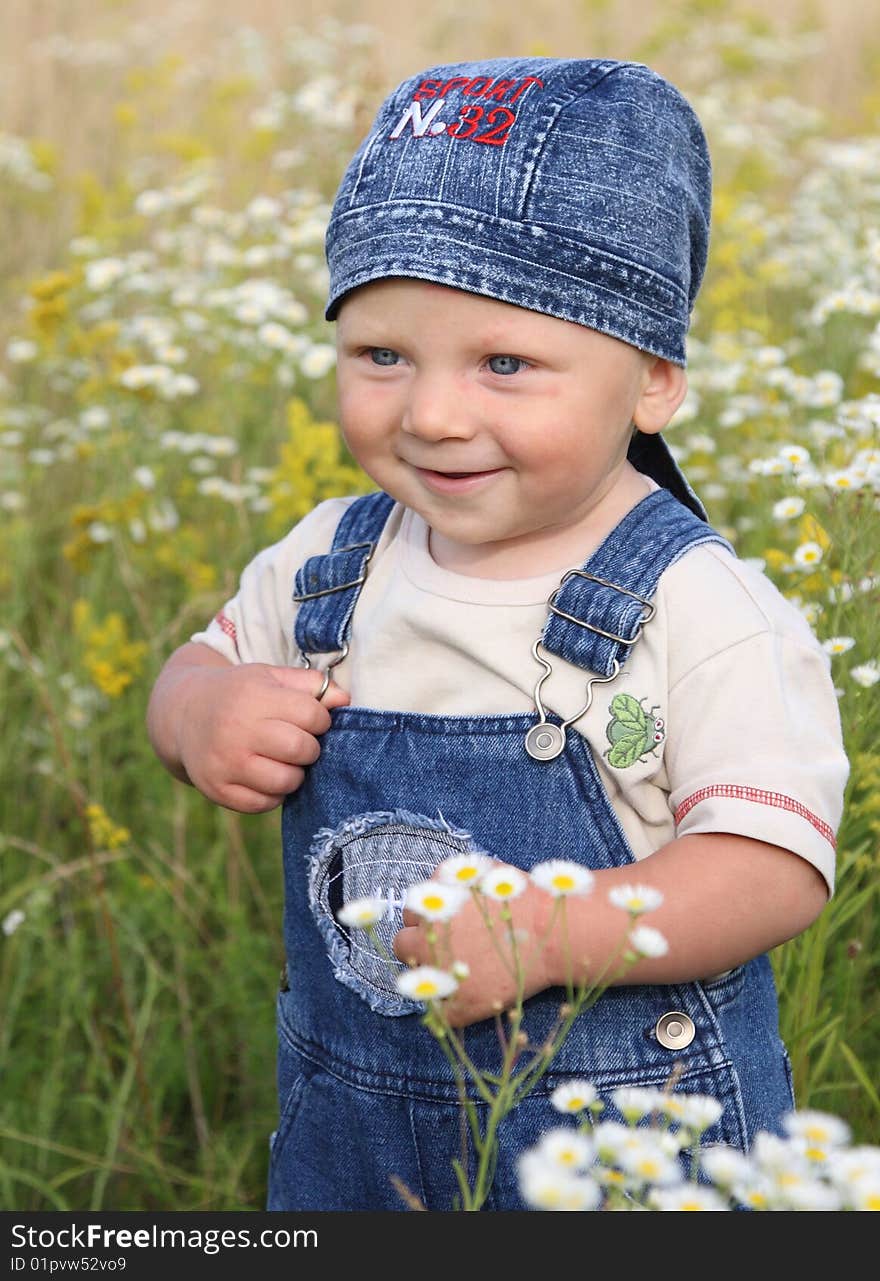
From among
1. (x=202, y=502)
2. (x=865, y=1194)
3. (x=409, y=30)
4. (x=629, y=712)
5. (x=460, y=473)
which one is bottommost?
(x=865, y=1194)

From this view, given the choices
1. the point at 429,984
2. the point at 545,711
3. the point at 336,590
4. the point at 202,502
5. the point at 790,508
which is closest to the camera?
the point at 429,984

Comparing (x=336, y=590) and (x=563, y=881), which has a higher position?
(x=336, y=590)

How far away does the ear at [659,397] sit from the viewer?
4.78ft

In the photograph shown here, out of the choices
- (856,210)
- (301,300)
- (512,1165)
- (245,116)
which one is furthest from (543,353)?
(245,116)

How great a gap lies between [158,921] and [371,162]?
1.33 meters

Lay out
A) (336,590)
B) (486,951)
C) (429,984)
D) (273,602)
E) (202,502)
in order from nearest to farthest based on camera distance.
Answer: (429,984)
(486,951)
(336,590)
(273,602)
(202,502)

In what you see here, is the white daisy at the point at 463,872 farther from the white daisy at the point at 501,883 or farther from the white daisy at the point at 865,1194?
the white daisy at the point at 865,1194

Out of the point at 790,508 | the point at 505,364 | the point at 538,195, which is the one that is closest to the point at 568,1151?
the point at 505,364

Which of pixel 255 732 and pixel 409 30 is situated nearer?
pixel 255 732

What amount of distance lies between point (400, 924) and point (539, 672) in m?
0.29

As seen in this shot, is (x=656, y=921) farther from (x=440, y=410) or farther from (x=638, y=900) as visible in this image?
(x=440, y=410)

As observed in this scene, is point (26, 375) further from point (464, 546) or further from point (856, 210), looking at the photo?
point (464, 546)

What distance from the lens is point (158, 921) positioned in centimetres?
231

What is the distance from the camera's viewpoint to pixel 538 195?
133 cm
